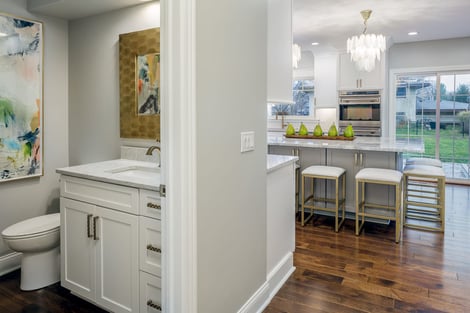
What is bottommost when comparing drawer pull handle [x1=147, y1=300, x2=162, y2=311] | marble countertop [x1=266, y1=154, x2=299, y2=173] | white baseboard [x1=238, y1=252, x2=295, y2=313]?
white baseboard [x1=238, y1=252, x2=295, y2=313]

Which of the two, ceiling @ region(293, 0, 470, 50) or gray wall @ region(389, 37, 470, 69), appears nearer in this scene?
ceiling @ region(293, 0, 470, 50)

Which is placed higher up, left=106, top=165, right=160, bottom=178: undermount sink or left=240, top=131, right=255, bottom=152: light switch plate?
left=240, top=131, right=255, bottom=152: light switch plate

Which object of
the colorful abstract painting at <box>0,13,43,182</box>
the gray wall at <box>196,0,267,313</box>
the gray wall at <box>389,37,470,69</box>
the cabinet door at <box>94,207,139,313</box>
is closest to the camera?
the gray wall at <box>196,0,267,313</box>

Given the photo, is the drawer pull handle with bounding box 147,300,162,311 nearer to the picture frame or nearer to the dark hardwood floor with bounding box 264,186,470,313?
the dark hardwood floor with bounding box 264,186,470,313

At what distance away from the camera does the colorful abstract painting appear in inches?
107

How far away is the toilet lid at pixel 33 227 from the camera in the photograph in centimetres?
238

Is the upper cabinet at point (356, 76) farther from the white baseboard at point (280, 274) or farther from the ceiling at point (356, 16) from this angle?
the white baseboard at point (280, 274)

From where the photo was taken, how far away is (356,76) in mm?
6555

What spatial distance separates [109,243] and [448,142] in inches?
257

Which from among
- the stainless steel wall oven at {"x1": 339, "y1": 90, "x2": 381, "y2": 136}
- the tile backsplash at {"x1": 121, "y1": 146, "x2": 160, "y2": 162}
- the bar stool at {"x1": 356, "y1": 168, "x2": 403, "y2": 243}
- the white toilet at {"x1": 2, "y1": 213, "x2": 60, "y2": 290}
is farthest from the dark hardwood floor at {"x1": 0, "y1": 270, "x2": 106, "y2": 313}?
the stainless steel wall oven at {"x1": 339, "y1": 90, "x2": 381, "y2": 136}

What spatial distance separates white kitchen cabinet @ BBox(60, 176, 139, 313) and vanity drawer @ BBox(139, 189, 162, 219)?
5 cm

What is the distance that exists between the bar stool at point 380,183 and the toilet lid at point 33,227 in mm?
2785

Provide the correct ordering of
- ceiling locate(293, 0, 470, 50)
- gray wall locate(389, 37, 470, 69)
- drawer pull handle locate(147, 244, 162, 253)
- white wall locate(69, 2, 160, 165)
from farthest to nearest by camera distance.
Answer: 1. gray wall locate(389, 37, 470, 69)
2. ceiling locate(293, 0, 470, 50)
3. white wall locate(69, 2, 160, 165)
4. drawer pull handle locate(147, 244, 162, 253)

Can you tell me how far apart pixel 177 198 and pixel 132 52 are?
1.80 meters
